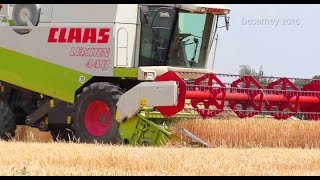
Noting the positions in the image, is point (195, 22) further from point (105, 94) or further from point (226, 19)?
point (105, 94)

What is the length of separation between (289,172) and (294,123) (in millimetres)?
3887

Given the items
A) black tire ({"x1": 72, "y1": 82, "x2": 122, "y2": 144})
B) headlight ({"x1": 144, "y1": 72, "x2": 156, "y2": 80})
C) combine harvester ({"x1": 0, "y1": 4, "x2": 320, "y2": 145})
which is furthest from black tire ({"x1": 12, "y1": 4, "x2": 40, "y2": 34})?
headlight ({"x1": 144, "y1": 72, "x2": 156, "y2": 80})

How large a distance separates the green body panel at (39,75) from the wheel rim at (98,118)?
17.0 inches

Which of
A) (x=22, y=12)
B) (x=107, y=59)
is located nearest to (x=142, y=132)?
(x=107, y=59)

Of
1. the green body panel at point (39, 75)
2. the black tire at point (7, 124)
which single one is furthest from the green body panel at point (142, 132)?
the black tire at point (7, 124)

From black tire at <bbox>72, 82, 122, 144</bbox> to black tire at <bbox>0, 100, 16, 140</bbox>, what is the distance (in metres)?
1.35

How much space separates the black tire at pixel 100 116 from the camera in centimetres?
930

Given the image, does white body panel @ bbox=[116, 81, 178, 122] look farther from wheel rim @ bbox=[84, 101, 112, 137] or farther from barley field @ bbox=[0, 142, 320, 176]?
barley field @ bbox=[0, 142, 320, 176]

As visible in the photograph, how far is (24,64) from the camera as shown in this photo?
1050 cm

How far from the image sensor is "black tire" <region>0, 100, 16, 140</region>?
35.3 feet

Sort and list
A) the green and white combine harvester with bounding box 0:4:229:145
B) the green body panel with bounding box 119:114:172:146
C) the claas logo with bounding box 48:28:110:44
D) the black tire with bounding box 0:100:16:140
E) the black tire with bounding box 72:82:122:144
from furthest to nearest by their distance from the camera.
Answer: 1. the black tire with bounding box 0:100:16:140
2. the claas logo with bounding box 48:28:110:44
3. the black tire with bounding box 72:82:122:144
4. the green and white combine harvester with bounding box 0:4:229:145
5. the green body panel with bounding box 119:114:172:146

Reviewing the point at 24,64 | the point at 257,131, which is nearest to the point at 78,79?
the point at 24,64

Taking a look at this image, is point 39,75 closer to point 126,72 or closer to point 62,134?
point 62,134

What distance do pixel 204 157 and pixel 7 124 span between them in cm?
476
